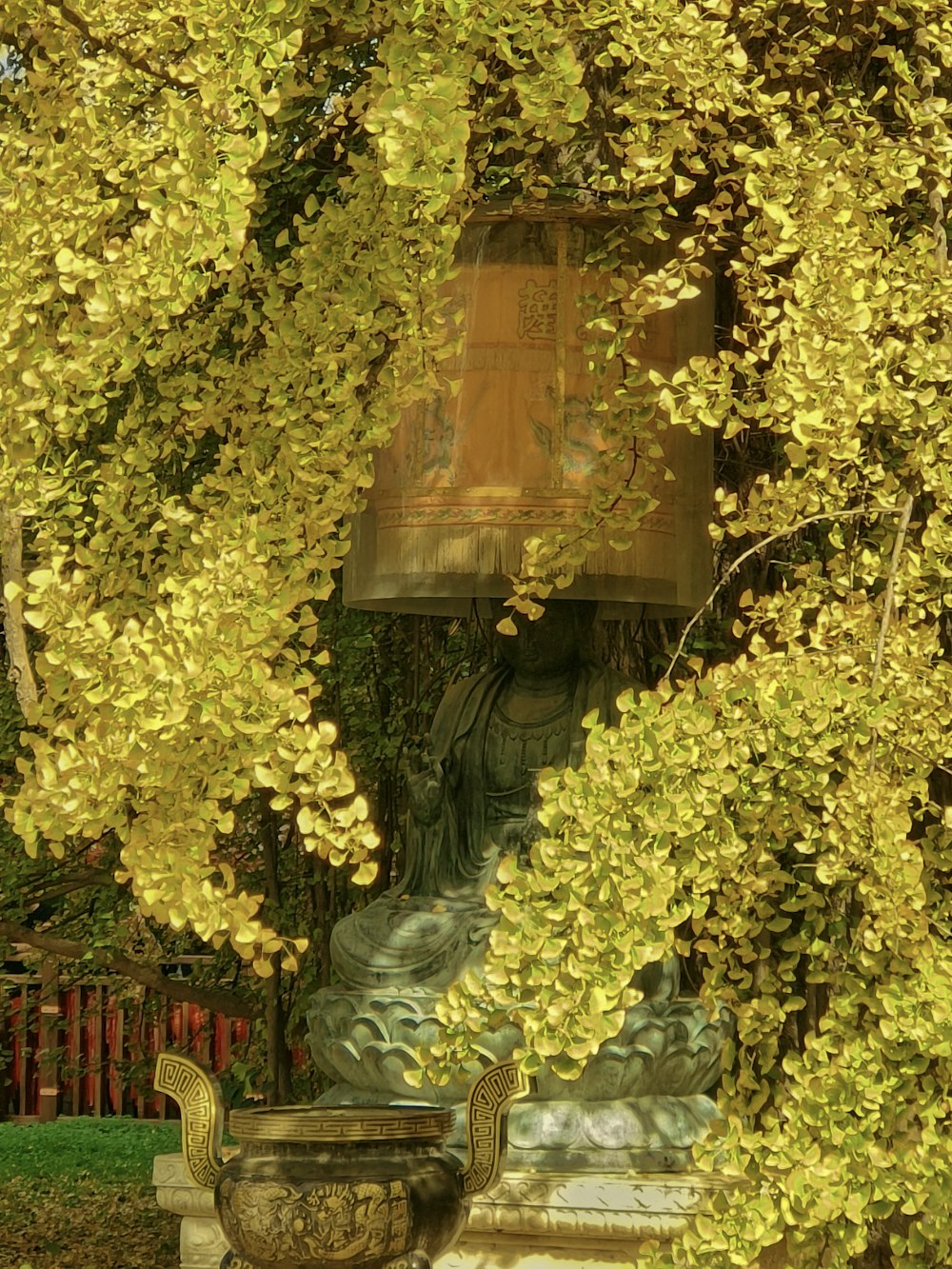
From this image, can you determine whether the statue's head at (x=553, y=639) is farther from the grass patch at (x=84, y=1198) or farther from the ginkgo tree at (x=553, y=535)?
the grass patch at (x=84, y=1198)

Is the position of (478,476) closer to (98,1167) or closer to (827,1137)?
(827,1137)

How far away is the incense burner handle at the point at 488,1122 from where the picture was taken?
2.98m

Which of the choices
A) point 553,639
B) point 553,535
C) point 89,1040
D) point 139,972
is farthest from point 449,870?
point 89,1040

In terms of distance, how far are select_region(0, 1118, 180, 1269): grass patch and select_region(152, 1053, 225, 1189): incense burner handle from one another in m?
1.52

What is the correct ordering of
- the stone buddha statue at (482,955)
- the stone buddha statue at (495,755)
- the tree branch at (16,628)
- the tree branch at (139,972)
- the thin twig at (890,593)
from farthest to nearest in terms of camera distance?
1. the tree branch at (16,628)
2. the tree branch at (139,972)
3. the stone buddha statue at (495,755)
4. the stone buddha statue at (482,955)
5. the thin twig at (890,593)

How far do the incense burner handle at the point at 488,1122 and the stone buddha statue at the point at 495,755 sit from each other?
0.84 meters

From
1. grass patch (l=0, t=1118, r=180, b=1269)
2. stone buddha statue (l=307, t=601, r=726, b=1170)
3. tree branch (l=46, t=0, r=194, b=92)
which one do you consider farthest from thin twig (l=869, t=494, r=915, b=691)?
grass patch (l=0, t=1118, r=180, b=1269)

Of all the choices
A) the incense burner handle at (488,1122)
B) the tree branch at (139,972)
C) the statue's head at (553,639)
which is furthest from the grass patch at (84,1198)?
the incense burner handle at (488,1122)

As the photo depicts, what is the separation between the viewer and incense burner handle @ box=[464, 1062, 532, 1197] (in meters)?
2.98

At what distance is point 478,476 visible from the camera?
365 cm

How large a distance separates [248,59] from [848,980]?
62.0 inches

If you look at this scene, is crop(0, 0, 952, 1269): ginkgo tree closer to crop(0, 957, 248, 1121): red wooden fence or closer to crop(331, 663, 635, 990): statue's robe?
crop(331, 663, 635, 990): statue's robe

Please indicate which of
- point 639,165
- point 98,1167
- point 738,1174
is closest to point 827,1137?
→ point 738,1174

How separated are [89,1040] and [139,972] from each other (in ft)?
12.1
